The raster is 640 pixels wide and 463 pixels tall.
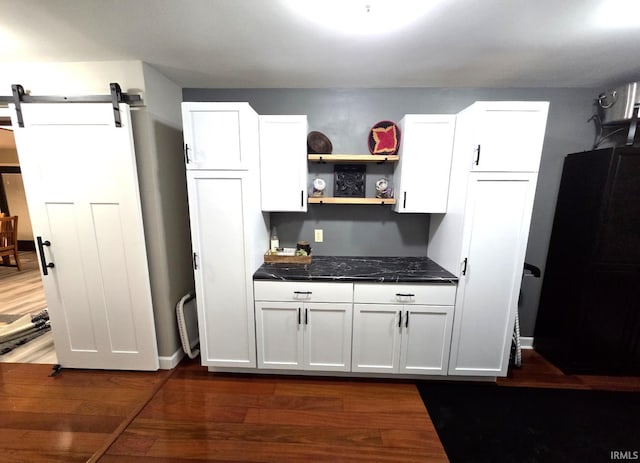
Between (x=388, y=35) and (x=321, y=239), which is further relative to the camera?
(x=321, y=239)

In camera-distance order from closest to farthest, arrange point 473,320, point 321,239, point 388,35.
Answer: point 388,35 → point 473,320 → point 321,239

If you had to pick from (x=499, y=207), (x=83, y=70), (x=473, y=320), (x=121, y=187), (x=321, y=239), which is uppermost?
(x=83, y=70)

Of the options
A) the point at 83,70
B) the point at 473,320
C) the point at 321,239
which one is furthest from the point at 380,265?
the point at 83,70

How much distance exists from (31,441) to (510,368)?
3.64 metres

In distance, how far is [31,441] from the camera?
1498 mm

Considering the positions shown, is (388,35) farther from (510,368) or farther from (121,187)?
(510,368)

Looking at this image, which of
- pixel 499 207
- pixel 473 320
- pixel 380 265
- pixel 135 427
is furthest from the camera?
pixel 380 265

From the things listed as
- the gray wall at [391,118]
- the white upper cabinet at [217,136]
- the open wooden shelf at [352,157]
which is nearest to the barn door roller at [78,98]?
the white upper cabinet at [217,136]

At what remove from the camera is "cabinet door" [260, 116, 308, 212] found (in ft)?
6.27

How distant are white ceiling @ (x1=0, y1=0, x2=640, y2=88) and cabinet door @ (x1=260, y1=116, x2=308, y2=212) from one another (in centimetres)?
43

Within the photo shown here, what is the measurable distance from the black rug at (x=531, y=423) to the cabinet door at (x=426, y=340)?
203mm

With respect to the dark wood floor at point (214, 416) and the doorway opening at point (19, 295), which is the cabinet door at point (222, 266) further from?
the doorway opening at point (19, 295)

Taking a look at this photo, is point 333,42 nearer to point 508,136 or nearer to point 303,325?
point 508,136

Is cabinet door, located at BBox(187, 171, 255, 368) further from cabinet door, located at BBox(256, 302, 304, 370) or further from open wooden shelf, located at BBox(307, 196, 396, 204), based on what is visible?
open wooden shelf, located at BBox(307, 196, 396, 204)
